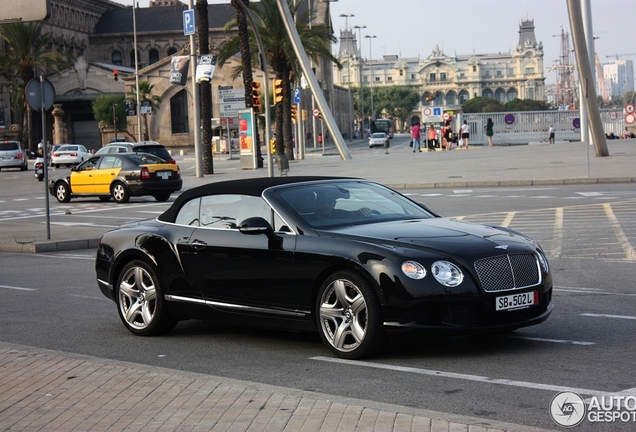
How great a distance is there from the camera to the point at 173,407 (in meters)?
5.84

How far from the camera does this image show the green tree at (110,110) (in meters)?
87.9

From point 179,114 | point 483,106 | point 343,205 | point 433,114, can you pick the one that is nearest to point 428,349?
point 343,205

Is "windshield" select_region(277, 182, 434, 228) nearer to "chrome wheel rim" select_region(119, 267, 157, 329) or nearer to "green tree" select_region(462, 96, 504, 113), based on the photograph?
"chrome wheel rim" select_region(119, 267, 157, 329)

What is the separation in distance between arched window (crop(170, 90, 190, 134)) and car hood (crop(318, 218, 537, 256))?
267 ft

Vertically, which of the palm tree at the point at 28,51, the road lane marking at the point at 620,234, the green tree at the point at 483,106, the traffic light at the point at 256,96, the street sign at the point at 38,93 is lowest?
the road lane marking at the point at 620,234

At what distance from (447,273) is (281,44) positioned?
49456mm

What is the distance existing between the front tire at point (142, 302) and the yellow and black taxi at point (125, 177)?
66.3 feet

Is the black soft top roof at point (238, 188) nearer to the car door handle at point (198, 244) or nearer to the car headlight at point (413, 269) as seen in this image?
the car door handle at point (198, 244)

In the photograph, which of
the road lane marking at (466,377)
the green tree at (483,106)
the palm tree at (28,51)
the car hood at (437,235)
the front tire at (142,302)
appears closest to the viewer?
the road lane marking at (466,377)

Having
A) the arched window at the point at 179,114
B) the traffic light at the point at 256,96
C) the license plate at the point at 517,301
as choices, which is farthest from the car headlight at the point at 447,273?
the arched window at the point at 179,114

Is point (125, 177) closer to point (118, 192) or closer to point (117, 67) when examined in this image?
point (118, 192)

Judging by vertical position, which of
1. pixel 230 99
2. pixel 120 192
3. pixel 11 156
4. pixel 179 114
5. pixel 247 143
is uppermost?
pixel 179 114

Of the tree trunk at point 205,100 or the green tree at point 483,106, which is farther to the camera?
the green tree at point 483,106

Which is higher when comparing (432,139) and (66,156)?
(432,139)
